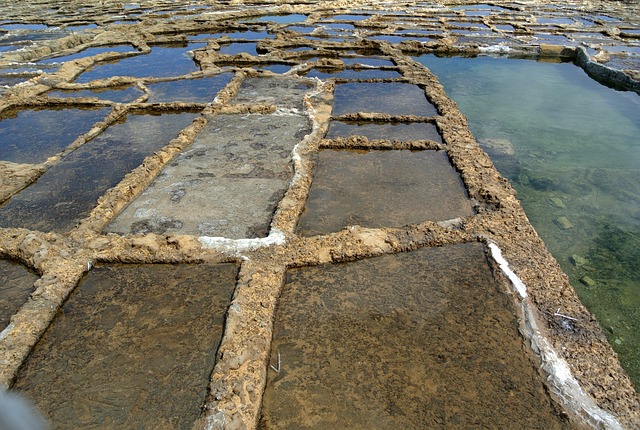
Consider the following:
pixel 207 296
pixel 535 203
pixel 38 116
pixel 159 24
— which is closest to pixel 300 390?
pixel 207 296

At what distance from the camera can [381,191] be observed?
3896 mm

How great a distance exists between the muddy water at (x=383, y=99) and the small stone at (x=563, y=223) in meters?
2.23

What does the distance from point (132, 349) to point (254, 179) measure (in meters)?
2.02

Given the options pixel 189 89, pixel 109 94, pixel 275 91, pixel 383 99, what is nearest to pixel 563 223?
pixel 383 99

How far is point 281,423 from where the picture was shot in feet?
6.81

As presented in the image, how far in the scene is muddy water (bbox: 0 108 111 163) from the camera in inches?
187

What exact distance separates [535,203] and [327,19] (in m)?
10.2

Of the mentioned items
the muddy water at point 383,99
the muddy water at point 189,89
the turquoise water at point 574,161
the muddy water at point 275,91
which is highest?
the muddy water at point 275,91

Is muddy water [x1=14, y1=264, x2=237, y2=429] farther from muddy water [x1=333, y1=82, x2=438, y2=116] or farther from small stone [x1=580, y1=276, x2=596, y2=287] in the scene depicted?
muddy water [x1=333, y1=82, x2=438, y2=116]

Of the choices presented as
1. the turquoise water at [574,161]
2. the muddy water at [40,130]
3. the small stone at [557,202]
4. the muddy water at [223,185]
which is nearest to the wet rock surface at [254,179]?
the muddy water at [223,185]

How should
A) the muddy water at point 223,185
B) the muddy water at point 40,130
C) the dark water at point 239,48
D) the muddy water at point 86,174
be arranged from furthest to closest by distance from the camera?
the dark water at point 239,48 → the muddy water at point 40,130 → the muddy water at point 86,174 → the muddy water at point 223,185

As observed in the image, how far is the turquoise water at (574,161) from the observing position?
A: 327 cm

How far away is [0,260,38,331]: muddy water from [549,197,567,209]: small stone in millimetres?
4378

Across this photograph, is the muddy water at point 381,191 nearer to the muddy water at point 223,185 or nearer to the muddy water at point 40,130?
the muddy water at point 223,185
